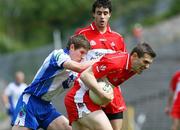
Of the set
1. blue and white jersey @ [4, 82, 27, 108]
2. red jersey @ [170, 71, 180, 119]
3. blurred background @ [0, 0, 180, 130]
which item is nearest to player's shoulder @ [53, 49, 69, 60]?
blurred background @ [0, 0, 180, 130]

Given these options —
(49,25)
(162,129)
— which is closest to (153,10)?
(49,25)

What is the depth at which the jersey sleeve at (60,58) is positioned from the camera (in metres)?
8.84

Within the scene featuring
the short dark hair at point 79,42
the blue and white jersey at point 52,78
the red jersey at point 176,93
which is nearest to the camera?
the short dark hair at point 79,42

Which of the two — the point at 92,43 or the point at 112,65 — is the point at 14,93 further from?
the point at 112,65

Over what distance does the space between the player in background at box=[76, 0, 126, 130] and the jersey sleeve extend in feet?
2.56

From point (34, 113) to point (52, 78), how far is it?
26.8 inches

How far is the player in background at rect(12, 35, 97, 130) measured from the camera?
349 inches

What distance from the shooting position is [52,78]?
366 inches

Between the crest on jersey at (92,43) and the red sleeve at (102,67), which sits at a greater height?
the crest on jersey at (92,43)

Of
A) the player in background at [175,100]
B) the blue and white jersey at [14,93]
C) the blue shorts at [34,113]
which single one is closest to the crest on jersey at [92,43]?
the blue shorts at [34,113]

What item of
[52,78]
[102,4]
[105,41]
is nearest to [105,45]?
[105,41]

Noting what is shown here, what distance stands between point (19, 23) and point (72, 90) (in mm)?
46219

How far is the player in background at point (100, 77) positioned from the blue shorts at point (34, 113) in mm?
437

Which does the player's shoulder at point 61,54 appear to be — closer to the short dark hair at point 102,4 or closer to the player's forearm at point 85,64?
the player's forearm at point 85,64
